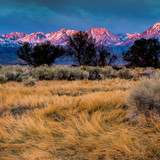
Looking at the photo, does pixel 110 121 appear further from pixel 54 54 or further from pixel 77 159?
pixel 54 54

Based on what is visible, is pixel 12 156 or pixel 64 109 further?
pixel 64 109

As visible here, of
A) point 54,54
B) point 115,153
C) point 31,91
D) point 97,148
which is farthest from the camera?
point 54,54

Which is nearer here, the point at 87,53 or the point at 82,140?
the point at 82,140

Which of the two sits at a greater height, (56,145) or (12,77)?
(12,77)

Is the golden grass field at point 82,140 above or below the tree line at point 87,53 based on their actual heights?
below

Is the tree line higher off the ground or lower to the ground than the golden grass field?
higher

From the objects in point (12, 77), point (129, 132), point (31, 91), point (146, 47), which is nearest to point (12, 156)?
point (129, 132)

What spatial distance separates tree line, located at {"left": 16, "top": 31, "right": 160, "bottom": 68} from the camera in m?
22.0

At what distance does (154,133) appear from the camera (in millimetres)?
2432

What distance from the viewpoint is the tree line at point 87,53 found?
22.0 metres

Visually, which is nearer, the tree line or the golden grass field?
the golden grass field

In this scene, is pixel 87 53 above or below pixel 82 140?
above

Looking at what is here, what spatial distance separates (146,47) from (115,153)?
28051 millimetres

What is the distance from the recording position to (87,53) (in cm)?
2225
